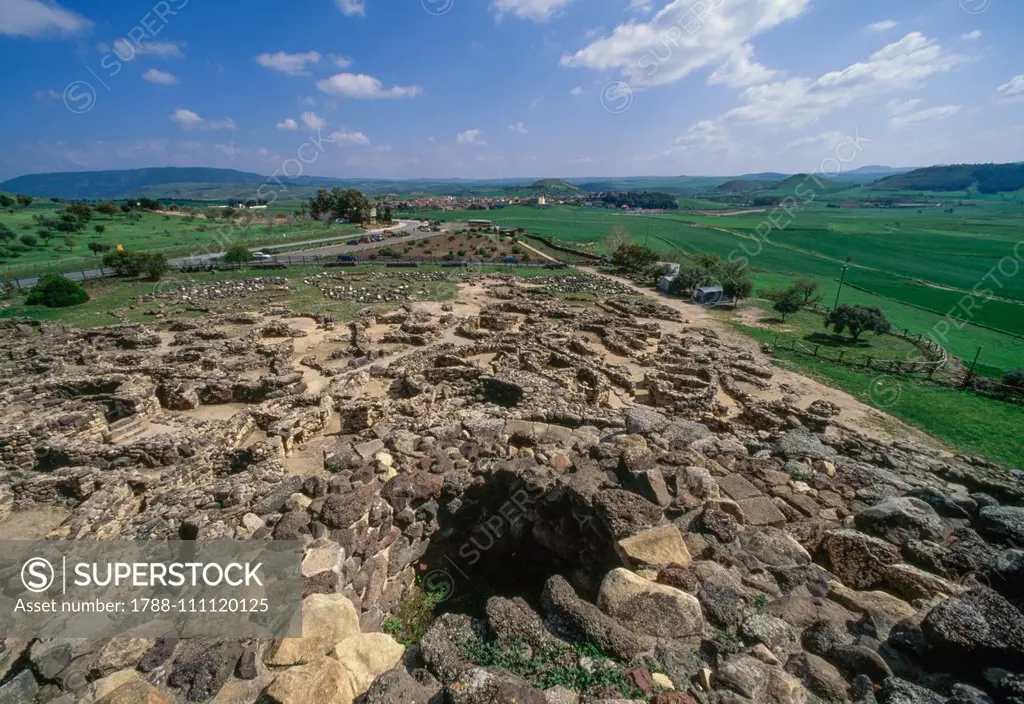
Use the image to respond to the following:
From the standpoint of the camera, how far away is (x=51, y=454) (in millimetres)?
13000

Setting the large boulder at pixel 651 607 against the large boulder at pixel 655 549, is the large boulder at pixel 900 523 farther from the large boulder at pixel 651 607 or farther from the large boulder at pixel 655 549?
the large boulder at pixel 651 607

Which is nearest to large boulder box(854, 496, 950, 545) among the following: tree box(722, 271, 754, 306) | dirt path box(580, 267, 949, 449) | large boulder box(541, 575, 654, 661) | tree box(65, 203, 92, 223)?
large boulder box(541, 575, 654, 661)

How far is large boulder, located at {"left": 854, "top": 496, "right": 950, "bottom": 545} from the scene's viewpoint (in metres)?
8.87

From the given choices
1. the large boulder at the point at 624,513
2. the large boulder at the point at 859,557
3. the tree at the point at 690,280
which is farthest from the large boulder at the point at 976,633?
the tree at the point at 690,280

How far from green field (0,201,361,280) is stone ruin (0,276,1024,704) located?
44237 millimetres

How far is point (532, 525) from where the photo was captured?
9.94 m

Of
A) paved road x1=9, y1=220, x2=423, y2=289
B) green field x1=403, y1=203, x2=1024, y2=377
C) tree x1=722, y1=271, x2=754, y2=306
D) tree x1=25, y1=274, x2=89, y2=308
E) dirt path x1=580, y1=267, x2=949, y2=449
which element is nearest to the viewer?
dirt path x1=580, y1=267, x2=949, y2=449

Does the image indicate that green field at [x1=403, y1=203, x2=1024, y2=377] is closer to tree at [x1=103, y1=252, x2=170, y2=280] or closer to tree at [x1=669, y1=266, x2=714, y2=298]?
tree at [x1=669, y1=266, x2=714, y2=298]

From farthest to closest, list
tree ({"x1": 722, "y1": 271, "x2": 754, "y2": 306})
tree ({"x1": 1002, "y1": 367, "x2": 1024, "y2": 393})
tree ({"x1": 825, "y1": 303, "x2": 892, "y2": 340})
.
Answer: tree ({"x1": 722, "y1": 271, "x2": 754, "y2": 306}), tree ({"x1": 825, "y1": 303, "x2": 892, "y2": 340}), tree ({"x1": 1002, "y1": 367, "x2": 1024, "y2": 393})

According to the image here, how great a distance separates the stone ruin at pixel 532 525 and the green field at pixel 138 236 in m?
44.2

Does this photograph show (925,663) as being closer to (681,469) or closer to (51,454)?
(681,469)

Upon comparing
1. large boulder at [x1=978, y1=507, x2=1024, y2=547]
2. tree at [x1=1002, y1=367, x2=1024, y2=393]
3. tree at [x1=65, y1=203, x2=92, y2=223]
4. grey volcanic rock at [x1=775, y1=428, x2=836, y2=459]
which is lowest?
tree at [x1=1002, y1=367, x2=1024, y2=393]

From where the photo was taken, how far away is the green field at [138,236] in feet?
165

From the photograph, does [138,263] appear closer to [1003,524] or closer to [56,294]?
[56,294]
